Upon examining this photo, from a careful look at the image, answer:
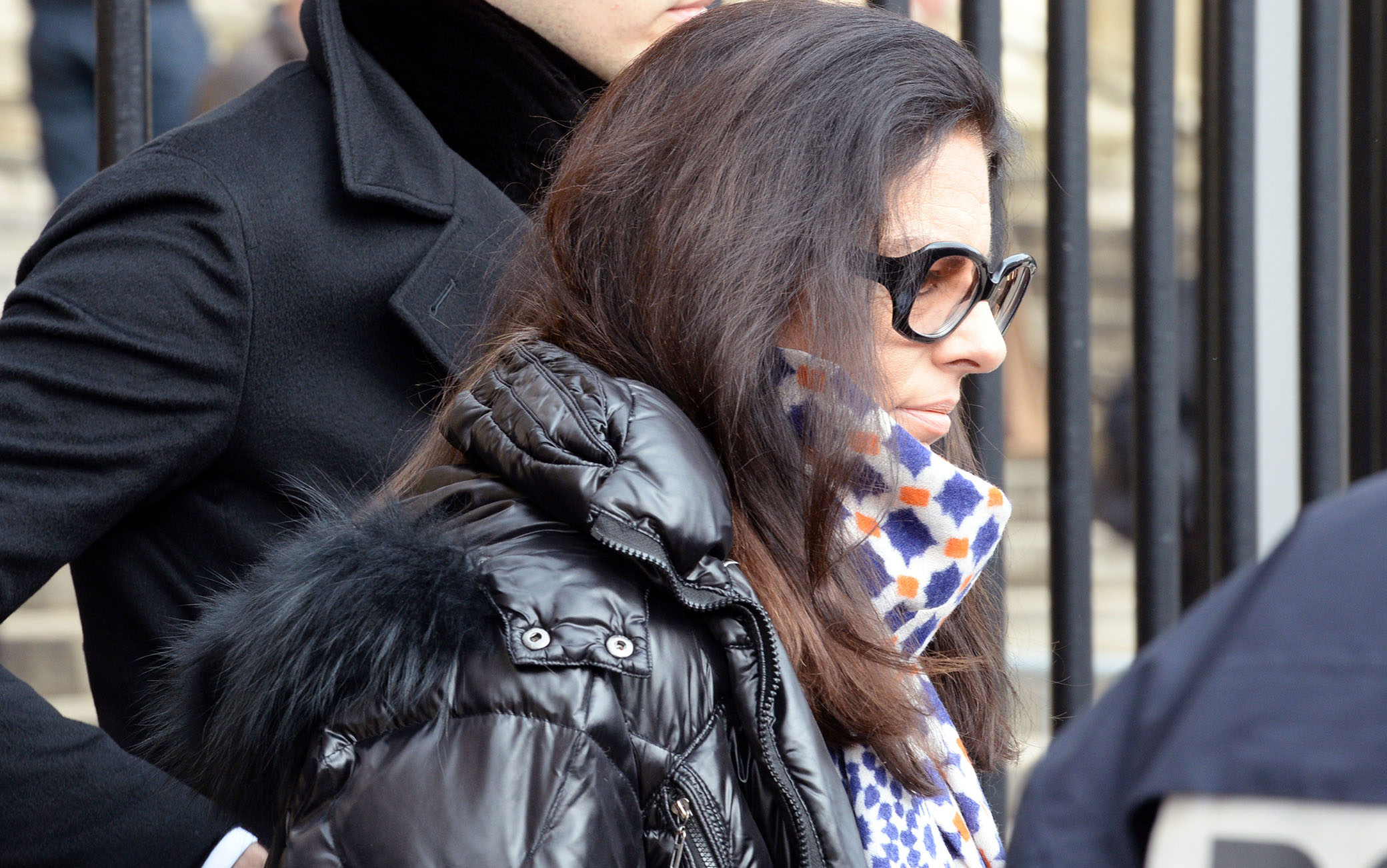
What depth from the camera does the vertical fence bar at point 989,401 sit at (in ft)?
7.26

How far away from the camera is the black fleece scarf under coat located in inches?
72.8

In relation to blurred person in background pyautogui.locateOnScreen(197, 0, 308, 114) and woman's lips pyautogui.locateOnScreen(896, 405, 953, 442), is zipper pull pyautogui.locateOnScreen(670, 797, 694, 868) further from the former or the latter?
blurred person in background pyautogui.locateOnScreen(197, 0, 308, 114)

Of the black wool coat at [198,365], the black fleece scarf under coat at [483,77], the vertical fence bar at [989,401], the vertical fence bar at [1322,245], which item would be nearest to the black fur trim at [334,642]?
the black wool coat at [198,365]

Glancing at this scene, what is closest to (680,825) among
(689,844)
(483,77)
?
(689,844)

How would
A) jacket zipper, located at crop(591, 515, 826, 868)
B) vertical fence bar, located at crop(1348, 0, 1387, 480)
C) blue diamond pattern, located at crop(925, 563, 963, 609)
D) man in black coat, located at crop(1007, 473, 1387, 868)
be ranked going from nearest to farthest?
man in black coat, located at crop(1007, 473, 1387, 868)
jacket zipper, located at crop(591, 515, 826, 868)
blue diamond pattern, located at crop(925, 563, 963, 609)
vertical fence bar, located at crop(1348, 0, 1387, 480)

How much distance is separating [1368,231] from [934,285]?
4.61 ft

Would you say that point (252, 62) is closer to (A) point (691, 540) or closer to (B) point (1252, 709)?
(A) point (691, 540)

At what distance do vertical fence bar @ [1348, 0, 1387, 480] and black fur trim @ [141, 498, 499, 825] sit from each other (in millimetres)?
2001

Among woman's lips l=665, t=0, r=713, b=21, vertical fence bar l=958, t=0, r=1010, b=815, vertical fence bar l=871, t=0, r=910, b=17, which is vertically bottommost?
vertical fence bar l=958, t=0, r=1010, b=815

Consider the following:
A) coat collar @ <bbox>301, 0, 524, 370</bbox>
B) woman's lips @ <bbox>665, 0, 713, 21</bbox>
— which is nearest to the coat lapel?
coat collar @ <bbox>301, 0, 524, 370</bbox>

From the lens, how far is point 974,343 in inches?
62.3

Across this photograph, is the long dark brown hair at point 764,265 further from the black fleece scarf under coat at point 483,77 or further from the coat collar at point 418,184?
the black fleece scarf under coat at point 483,77

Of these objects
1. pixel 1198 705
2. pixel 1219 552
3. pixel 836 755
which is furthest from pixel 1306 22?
pixel 1198 705

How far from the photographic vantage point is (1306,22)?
245 centimetres
